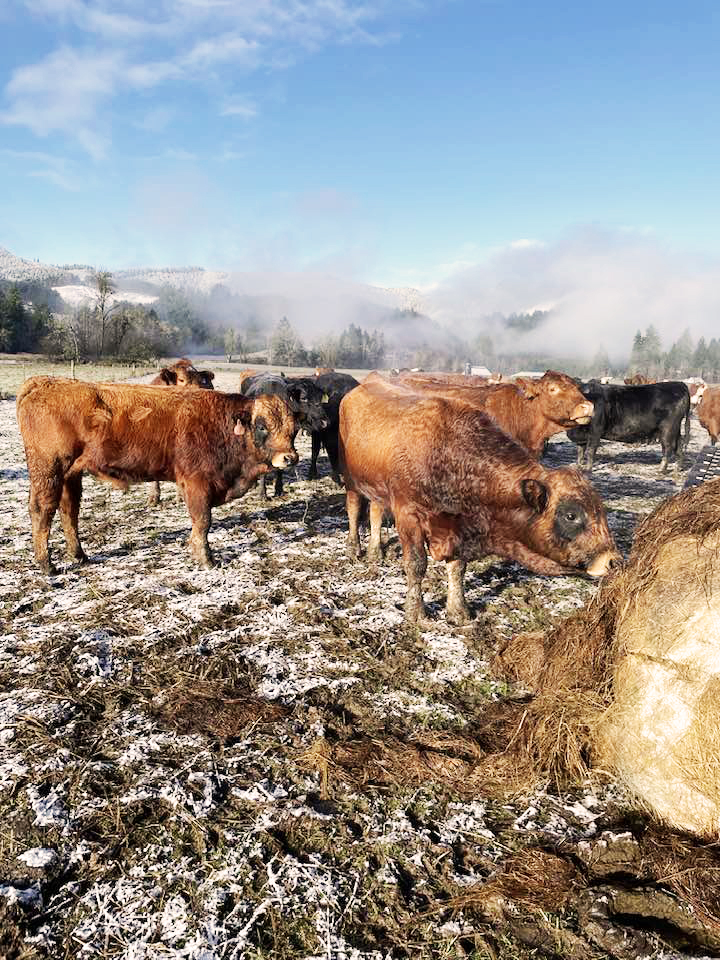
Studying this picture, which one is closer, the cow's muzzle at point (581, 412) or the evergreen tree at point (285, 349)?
the cow's muzzle at point (581, 412)

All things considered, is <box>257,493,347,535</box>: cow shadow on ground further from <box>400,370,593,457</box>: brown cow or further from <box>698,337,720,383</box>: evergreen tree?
<box>698,337,720,383</box>: evergreen tree

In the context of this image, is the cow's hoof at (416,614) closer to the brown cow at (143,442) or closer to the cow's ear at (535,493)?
the cow's ear at (535,493)

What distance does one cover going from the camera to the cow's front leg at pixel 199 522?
22.2 ft

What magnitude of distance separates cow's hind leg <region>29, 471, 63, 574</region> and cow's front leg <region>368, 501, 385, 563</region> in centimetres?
378

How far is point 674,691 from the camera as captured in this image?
9.16 ft

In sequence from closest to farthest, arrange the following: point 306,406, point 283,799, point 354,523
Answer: point 283,799 → point 354,523 → point 306,406

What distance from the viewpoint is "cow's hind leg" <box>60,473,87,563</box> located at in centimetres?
679

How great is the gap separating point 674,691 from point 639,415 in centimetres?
1393

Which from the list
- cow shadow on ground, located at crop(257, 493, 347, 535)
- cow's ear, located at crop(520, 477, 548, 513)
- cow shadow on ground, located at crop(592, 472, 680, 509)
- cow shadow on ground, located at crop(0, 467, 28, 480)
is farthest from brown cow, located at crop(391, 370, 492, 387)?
cow shadow on ground, located at crop(0, 467, 28, 480)

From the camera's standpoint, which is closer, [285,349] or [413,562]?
[413,562]

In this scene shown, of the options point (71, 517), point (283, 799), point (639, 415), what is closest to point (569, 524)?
point (283, 799)

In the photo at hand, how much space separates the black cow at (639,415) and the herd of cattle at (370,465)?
23.9 ft

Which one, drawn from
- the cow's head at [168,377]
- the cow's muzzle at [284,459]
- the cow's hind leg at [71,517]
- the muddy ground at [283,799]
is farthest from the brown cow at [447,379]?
the cow's head at [168,377]

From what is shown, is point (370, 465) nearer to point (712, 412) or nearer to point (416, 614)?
point (416, 614)
